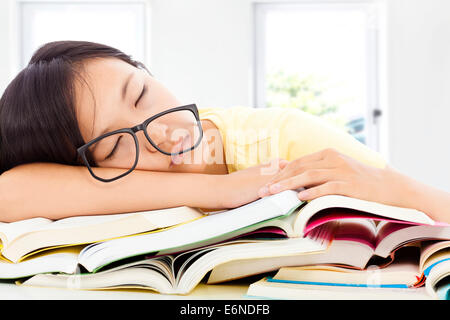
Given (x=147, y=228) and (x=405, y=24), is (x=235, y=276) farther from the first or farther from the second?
(x=405, y=24)

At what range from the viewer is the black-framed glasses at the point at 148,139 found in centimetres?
53

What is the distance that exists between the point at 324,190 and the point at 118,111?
0.31m

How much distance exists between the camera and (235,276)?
34cm

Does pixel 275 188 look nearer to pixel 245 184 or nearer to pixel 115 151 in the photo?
pixel 245 184

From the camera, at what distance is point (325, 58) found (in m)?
3.09

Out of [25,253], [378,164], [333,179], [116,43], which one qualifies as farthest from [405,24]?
[25,253]

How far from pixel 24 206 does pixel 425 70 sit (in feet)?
9.93

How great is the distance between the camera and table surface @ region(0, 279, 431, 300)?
289 mm

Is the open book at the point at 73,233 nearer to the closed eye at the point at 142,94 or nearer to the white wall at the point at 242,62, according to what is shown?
the closed eye at the point at 142,94

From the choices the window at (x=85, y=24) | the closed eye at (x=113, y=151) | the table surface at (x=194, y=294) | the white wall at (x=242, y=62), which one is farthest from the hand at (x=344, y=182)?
the window at (x=85, y=24)

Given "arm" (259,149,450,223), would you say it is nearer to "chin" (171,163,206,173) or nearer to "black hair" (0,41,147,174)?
"chin" (171,163,206,173)

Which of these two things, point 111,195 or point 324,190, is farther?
point 111,195

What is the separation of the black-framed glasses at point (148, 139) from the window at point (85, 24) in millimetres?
2565

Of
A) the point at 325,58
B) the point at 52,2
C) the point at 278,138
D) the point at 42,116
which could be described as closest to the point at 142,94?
the point at 42,116
